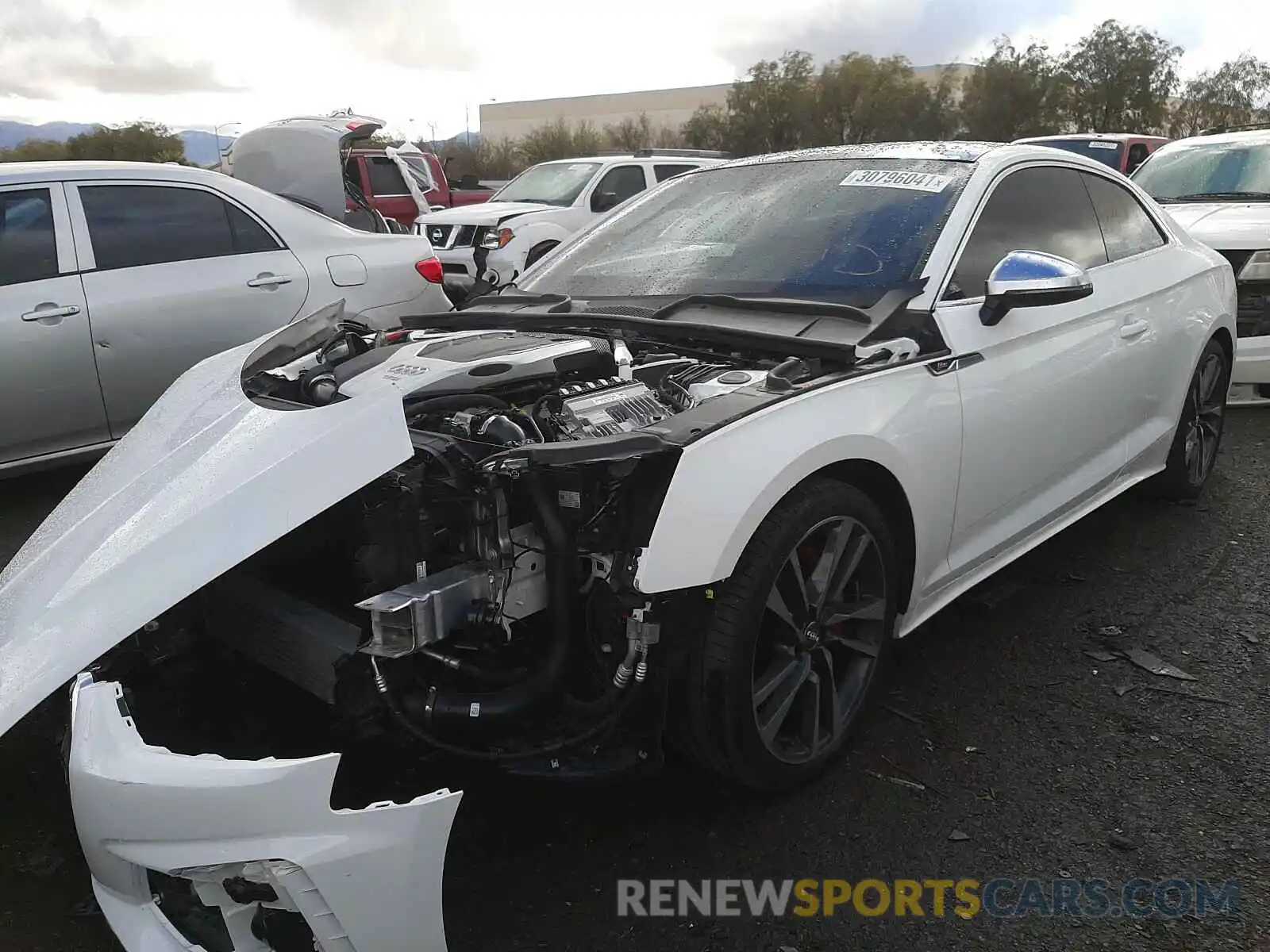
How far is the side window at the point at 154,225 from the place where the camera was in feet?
16.3

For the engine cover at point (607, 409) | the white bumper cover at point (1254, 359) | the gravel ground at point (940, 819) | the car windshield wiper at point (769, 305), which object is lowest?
the gravel ground at point (940, 819)

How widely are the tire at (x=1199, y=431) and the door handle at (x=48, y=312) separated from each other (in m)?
4.99

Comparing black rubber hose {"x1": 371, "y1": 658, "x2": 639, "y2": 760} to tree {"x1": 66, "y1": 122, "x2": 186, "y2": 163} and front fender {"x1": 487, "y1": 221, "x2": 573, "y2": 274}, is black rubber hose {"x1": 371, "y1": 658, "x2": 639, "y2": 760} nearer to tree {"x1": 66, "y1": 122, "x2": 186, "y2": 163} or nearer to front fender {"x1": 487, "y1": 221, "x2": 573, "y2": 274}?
front fender {"x1": 487, "y1": 221, "x2": 573, "y2": 274}

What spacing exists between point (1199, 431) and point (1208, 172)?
3.85 metres

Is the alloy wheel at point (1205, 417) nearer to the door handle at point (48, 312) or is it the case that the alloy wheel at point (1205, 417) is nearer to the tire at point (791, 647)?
the tire at point (791, 647)

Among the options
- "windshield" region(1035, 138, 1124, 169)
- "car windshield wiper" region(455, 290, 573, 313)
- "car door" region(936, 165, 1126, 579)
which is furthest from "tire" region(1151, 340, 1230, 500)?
"windshield" region(1035, 138, 1124, 169)

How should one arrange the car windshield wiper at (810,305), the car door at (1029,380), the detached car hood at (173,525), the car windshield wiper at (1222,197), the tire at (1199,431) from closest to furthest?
1. the detached car hood at (173,525)
2. the car windshield wiper at (810,305)
3. the car door at (1029,380)
4. the tire at (1199,431)
5. the car windshield wiper at (1222,197)

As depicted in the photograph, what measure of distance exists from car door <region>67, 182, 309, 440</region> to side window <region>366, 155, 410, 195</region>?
30.0 feet

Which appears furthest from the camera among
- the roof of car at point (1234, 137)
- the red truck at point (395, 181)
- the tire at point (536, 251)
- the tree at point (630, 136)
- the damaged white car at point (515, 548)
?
the tree at point (630, 136)

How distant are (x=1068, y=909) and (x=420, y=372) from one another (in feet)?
6.50

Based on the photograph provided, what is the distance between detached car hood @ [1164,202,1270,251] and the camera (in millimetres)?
6148

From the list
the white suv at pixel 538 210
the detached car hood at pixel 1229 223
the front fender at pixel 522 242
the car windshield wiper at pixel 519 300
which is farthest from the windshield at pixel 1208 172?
the car windshield wiper at pixel 519 300

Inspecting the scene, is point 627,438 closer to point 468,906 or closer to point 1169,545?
point 468,906

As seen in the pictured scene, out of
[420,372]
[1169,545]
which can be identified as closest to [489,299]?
[420,372]
